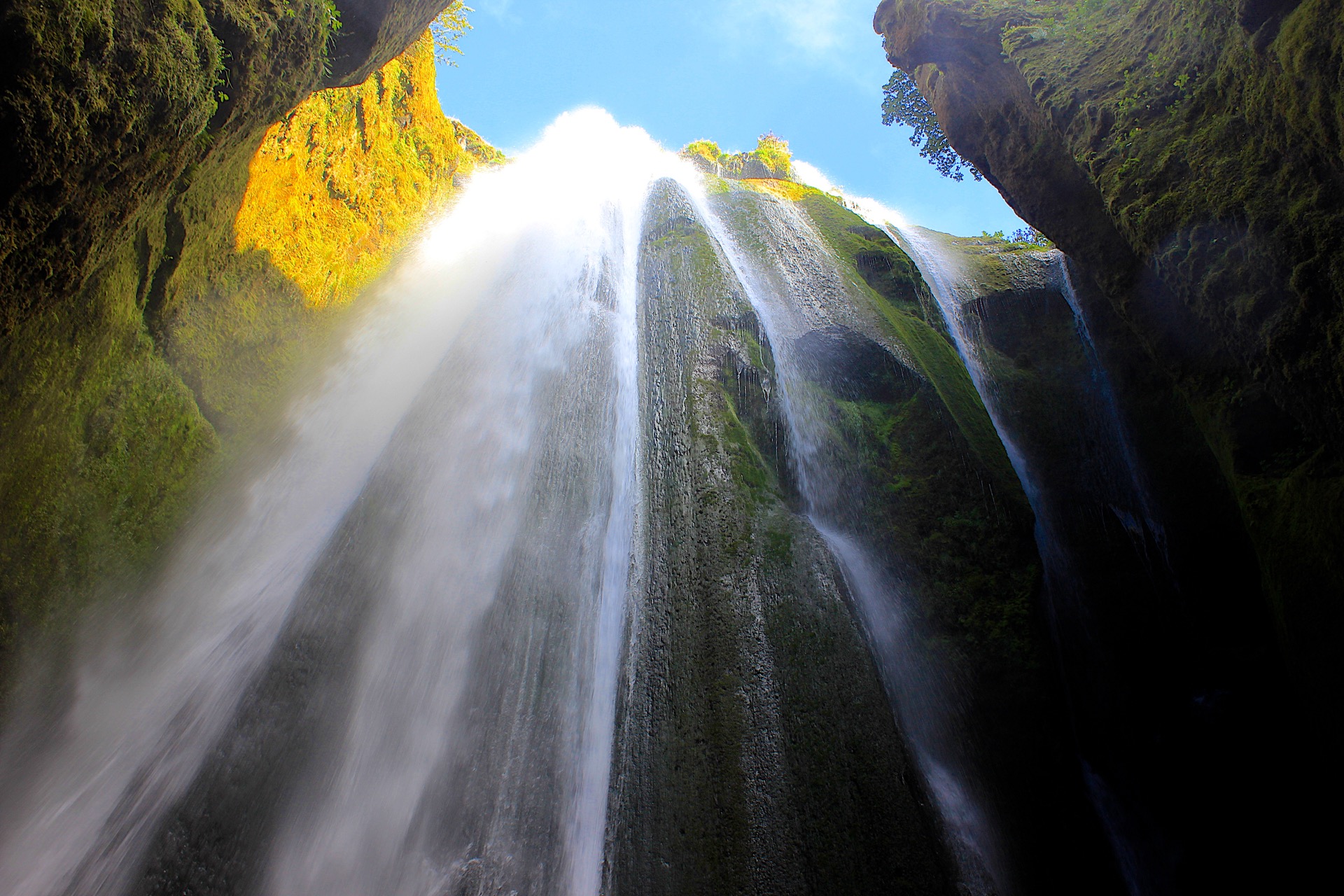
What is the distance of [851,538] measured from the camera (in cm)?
678

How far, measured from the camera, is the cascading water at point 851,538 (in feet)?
15.9

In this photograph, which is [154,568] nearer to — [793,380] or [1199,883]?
[793,380]

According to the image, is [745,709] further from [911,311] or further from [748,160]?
[748,160]

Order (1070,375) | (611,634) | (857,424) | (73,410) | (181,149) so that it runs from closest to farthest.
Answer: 1. (181,149)
2. (73,410)
3. (611,634)
4. (857,424)
5. (1070,375)

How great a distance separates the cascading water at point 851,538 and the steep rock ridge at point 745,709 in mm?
438

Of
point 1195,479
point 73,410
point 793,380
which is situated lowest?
point 73,410

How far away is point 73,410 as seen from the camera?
547cm

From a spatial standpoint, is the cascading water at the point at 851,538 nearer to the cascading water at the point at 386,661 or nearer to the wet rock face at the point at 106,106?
the cascading water at the point at 386,661

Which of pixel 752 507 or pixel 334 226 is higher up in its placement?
pixel 334 226

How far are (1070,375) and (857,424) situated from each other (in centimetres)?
466

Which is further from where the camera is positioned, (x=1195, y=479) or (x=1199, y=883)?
(x=1195, y=479)

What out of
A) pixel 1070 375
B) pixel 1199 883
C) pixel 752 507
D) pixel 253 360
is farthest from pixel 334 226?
pixel 1199 883

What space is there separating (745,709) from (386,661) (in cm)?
372

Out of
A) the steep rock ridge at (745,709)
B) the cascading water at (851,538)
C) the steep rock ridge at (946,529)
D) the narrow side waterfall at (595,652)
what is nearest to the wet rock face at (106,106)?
the narrow side waterfall at (595,652)
